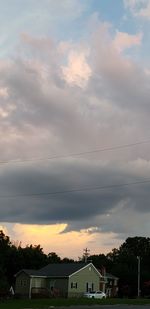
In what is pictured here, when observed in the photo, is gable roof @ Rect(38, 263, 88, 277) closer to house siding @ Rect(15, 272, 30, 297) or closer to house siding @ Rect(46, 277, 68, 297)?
house siding @ Rect(46, 277, 68, 297)

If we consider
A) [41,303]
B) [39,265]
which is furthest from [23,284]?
Result: [41,303]

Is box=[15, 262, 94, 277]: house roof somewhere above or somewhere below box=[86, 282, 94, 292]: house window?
above

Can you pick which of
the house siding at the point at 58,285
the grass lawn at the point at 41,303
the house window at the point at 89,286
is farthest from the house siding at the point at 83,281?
the grass lawn at the point at 41,303

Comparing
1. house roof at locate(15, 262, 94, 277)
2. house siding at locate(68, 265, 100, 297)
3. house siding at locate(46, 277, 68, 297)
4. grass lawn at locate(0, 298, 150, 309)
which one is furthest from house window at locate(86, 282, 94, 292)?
grass lawn at locate(0, 298, 150, 309)

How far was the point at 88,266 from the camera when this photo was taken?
320ft

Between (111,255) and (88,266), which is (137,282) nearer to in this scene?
(88,266)

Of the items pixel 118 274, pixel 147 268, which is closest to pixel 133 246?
pixel 147 268

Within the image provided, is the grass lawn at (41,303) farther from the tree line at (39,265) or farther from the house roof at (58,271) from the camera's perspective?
the tree line at (39,265)

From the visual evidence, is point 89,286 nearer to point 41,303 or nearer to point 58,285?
point 58,285

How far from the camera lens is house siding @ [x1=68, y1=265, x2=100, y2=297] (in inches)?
3661

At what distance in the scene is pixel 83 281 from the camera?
3780 inches

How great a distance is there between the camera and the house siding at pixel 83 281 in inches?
3661

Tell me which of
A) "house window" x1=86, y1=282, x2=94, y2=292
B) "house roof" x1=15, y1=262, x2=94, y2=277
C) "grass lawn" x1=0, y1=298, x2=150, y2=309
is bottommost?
"grass lawn" x1=0, y1=298, x2=150, y2=309

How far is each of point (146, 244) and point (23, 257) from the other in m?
69.8
